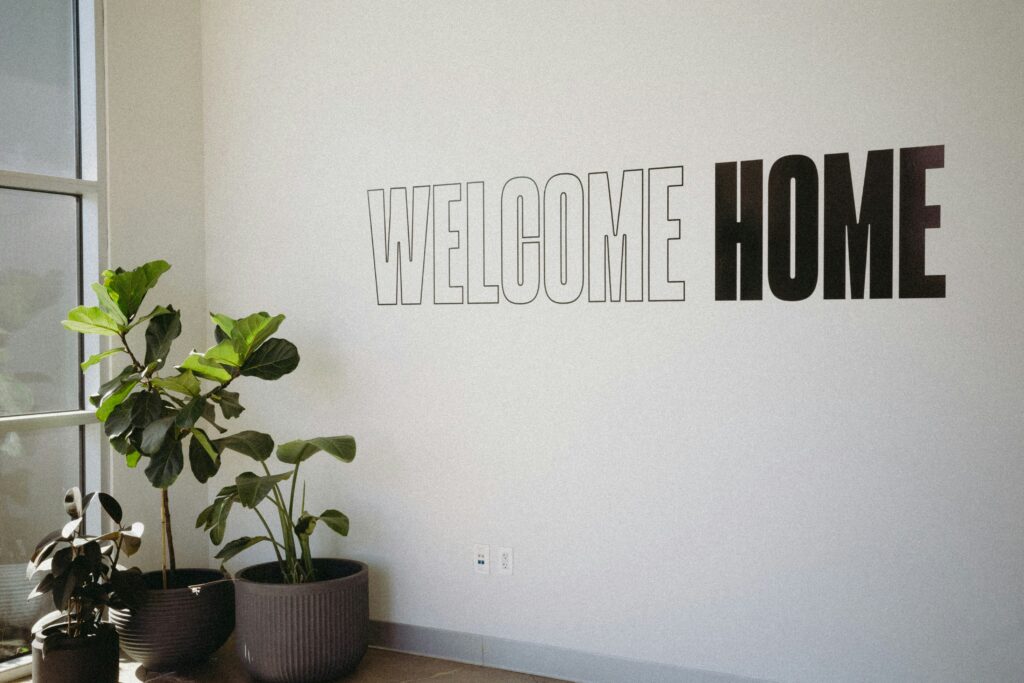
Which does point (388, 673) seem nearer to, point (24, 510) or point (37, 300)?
point (24, 510)

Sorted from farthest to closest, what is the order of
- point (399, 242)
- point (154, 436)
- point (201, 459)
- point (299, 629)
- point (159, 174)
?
1. point (159, 174)
2. point (399, 242)
3. point (201, 459)
4. point (299, 629)
5. point (154, 436)

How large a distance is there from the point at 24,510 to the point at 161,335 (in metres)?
0.83

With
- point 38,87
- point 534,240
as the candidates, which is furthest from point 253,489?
point 38,87

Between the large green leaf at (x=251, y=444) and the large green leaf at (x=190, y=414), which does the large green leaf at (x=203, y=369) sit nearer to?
the large green leaf at (x=190, y=414)

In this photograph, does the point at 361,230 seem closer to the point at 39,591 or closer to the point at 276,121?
the point at 276,121

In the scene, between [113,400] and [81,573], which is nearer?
[81,573]

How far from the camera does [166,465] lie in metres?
3.15

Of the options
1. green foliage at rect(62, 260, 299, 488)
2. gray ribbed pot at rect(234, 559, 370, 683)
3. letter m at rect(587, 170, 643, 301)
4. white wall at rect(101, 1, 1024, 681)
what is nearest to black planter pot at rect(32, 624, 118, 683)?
gray ribbed pot at rect(234, 559, 370, 683)

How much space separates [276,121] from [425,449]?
5.25 feet

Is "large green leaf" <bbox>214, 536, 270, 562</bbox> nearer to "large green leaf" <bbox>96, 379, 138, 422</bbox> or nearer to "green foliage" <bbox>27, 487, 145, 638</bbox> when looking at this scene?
"green foliage" <bbox>27, 487, 145, 638</bbox>

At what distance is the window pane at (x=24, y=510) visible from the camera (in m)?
3.24

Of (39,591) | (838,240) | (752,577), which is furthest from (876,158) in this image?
(39,591)

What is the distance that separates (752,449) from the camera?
3.04 metres

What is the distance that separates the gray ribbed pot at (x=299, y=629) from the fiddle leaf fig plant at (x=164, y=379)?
1.44 ft
